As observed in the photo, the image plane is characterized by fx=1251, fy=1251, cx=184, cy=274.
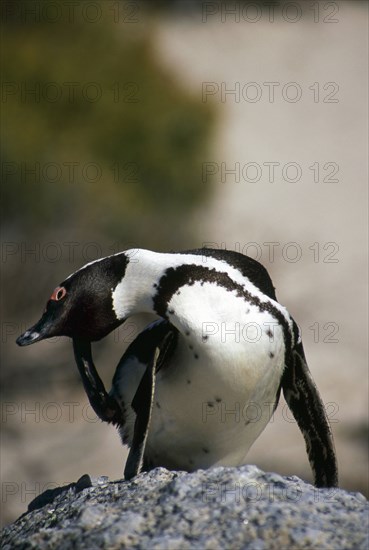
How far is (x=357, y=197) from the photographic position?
39.6 feet

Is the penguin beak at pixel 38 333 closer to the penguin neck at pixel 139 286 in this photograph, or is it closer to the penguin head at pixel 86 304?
the penguin head at pixel 86 304

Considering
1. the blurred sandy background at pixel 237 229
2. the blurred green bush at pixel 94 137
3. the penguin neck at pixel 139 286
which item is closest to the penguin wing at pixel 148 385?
the penguin neck at pixel 139 286

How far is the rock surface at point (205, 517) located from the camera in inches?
85.6

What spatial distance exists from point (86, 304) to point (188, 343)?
0.91 feet

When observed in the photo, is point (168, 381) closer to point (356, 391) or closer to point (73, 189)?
point (73, 189)

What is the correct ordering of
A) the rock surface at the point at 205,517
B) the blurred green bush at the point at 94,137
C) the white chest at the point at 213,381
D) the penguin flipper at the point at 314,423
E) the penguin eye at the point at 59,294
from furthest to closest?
the blurred green bush at the point at 94,137
the penguin flipper at the point at 314,423
the penguin eye at the point at 59,294
the white chest at the point at 213,381
the rock surface at the point at 205,517

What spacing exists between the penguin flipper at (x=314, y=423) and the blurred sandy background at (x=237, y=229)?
366 cm

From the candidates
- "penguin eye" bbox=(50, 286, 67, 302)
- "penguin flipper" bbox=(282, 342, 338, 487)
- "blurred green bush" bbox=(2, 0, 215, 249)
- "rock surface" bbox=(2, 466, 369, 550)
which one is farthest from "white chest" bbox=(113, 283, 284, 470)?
"blurred green bush" bbox=(2, 0, 215, 249)

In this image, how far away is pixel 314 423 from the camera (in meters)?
3.47

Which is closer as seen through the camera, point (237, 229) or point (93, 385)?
point (93, 385)

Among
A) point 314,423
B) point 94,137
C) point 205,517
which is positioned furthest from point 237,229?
point 205,517

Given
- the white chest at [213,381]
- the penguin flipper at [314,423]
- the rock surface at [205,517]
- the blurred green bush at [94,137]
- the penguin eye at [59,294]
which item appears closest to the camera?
the rock surface at [205,517]

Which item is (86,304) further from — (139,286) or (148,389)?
(148,389)

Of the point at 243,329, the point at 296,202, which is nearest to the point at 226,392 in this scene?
the point at 243,329
